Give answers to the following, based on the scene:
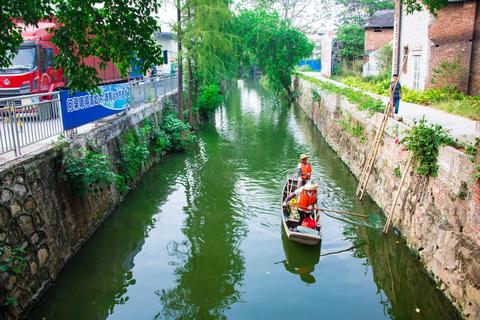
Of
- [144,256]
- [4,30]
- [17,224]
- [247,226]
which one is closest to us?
[4,30]

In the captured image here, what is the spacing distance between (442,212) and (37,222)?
7.80 metres

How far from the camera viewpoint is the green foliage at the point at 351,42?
38656 millimetres

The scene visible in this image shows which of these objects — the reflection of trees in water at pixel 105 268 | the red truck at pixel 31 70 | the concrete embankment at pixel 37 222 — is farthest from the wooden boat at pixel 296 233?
the red truck at pixel 31 70

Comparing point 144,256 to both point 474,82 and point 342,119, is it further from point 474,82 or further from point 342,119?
point 474,82

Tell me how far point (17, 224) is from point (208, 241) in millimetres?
4578

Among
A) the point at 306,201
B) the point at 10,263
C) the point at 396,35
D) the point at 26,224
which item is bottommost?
the point at 306,201

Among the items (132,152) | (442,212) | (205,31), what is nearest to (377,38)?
(205,31)

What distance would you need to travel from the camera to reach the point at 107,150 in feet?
39.8

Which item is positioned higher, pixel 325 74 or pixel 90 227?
pixel 325 74

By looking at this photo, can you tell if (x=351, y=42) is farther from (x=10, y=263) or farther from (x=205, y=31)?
(x=10, y=263)

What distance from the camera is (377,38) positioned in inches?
1357

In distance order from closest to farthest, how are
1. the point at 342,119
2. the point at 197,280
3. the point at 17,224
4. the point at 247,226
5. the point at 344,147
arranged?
the point at 17,224
the point at 197,280
the point at 247,226
the point at 344,147
the point at 342,119

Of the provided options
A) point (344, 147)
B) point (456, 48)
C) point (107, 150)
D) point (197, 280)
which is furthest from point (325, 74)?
point (197, 280)

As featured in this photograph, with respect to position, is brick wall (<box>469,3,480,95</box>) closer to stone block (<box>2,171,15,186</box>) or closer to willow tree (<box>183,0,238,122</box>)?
willow tree (<box>183,0,238,122</box>)
